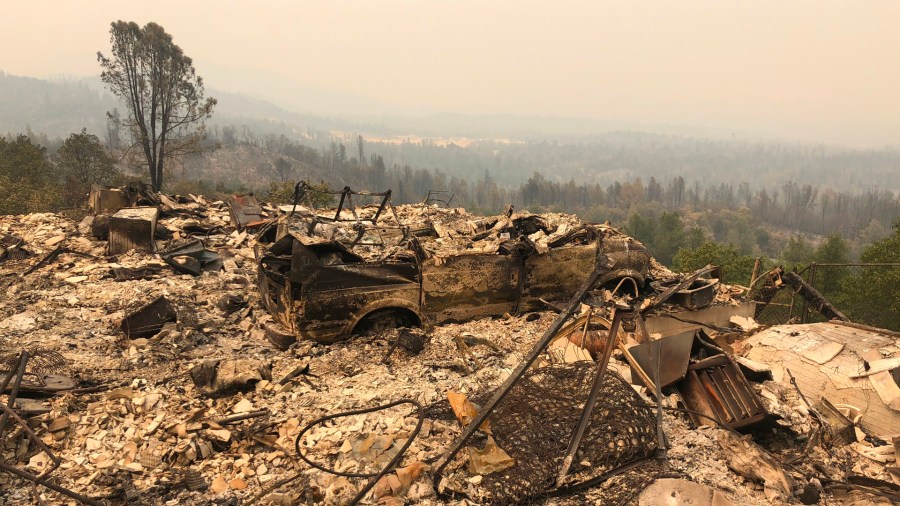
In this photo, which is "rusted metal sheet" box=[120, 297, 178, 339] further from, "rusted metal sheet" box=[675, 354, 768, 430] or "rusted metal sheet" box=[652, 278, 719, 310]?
"rusted metal sheet" box=[652, 278, 719, 310]

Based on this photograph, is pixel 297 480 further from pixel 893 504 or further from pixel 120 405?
pixel 893 504

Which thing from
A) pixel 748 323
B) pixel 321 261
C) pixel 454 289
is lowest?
pixel 748 323

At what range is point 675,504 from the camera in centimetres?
357

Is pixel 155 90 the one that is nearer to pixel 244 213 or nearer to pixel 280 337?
pixel 244 213

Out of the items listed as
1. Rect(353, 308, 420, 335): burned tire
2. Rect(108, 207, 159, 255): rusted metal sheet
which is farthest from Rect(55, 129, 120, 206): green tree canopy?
Rect(353, 308, 420, 335): burned tire

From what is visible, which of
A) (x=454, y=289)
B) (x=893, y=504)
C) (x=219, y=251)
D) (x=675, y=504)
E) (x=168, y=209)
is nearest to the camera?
(x=675, y=504)

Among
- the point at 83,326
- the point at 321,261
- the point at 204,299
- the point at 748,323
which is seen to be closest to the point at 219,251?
the point at 204,299

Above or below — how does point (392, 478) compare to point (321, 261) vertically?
below

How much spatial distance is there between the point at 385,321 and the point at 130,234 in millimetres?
7682

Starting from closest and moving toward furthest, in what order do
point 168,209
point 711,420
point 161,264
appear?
point 711,420 → point 161,264 → point 168,209

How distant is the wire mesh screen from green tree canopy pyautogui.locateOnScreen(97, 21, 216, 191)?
24.6 m

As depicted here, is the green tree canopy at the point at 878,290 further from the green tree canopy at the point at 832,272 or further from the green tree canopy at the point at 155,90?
the green tree canopy at the point at 155,90

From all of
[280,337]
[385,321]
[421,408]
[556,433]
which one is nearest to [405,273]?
[385,321]

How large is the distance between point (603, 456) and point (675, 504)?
63 centimetres
